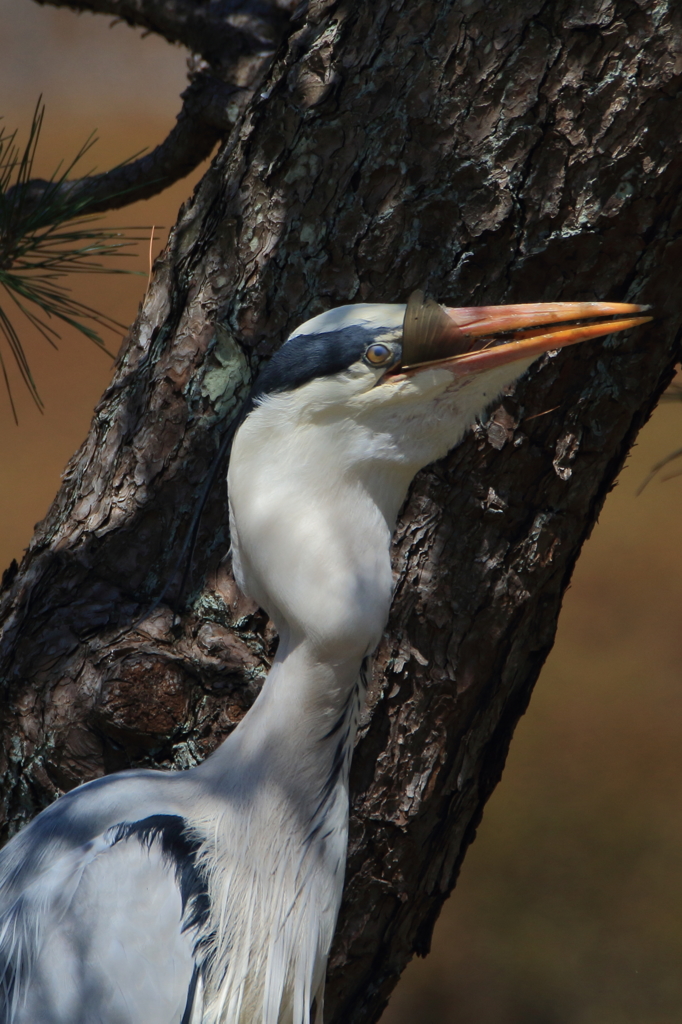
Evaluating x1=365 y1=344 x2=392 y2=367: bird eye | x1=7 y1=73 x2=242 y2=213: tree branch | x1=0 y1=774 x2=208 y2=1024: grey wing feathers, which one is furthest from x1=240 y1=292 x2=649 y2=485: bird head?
x1=7 y1=73 x2=242 y2=213: tree branch

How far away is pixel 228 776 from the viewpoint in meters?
1.25

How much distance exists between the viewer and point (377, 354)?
1119 millimetres

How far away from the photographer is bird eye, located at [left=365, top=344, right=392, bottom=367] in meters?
1.12

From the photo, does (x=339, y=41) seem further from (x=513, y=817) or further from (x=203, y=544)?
(x=513, y=817)

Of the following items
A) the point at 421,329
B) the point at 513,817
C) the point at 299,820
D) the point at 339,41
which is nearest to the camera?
the point at 421,329

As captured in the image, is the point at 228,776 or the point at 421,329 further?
the point at 228,776

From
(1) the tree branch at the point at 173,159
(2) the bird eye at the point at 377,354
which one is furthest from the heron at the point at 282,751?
(1) the tree branch at the point at 173,159

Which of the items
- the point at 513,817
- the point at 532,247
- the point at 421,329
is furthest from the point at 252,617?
the point at 513,817

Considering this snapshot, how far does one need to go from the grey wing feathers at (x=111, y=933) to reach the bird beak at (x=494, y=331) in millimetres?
650

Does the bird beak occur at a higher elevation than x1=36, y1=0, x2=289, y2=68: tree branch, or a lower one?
lower

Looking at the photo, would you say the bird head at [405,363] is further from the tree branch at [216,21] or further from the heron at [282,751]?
the tree branch at [216,21]

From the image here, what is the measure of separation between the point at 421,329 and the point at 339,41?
508 mm

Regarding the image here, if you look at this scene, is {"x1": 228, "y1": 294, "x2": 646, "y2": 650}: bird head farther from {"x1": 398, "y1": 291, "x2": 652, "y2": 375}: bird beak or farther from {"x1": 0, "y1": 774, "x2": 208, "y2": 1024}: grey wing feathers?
{"x1": 0, "y1": 774, "x2": 208, "y2": 1024}: grey wing feathers

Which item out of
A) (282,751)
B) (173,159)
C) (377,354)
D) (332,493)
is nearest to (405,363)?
(377,354)
